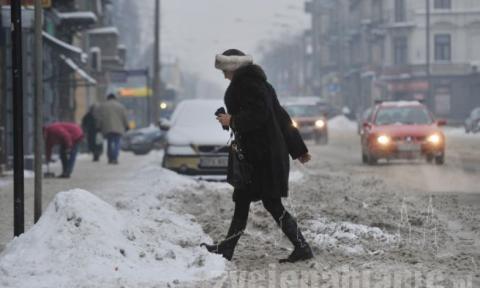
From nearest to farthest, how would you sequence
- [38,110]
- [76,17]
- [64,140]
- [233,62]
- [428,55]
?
[233,62]
[38,110]
[64,140]
[76,17]
[428,55]

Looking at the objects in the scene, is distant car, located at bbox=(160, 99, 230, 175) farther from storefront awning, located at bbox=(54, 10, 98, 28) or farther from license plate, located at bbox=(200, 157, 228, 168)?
storefront awning, located at bbox=(54, 10, 98, 28)

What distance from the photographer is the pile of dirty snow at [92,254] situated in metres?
6.19

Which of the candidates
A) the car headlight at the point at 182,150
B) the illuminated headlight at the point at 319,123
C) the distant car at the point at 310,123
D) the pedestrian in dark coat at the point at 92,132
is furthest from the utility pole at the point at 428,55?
the car headlight at the point at 182,150

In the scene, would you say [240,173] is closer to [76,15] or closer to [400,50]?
[76,15]

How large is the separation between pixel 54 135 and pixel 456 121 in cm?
5282

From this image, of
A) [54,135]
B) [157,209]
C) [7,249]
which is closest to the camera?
[7,249]

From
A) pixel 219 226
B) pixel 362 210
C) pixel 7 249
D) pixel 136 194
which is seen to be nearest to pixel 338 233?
pixel 219 226

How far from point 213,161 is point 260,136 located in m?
8.48

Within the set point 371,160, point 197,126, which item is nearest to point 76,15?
point 371,160

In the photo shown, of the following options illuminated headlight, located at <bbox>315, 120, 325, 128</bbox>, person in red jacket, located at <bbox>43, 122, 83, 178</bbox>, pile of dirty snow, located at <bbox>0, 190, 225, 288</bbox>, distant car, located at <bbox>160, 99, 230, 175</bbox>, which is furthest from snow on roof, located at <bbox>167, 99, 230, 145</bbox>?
illuminated headlight, located at <bbox>315, 120, 325, 128</bbox>

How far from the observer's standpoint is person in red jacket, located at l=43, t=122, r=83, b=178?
17.2m

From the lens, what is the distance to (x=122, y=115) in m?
23.4

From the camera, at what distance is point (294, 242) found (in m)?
7.09

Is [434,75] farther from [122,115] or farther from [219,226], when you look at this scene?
[219,226]
